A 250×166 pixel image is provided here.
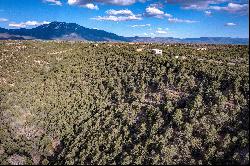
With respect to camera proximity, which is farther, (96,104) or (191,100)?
(96,104)

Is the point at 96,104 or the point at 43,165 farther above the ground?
the point at 96,104

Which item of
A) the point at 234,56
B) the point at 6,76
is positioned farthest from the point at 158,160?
the point at 6,76

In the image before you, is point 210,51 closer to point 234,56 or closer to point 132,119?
point 234,56

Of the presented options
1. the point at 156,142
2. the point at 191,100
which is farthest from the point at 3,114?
the point at 191,100

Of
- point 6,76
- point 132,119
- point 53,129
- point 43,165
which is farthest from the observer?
point 6,76

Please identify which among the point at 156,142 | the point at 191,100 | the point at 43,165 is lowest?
the point at 43,165

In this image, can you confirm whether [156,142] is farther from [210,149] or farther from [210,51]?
[210,51]

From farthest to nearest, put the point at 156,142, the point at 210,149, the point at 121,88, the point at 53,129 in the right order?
the point at 121,88, the point at 53,129, the point at 156,142, the point at 210,149
